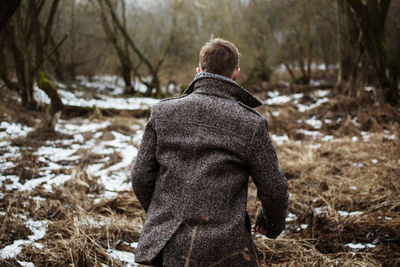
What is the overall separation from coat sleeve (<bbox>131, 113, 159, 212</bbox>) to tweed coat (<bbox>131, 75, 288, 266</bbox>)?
53mm

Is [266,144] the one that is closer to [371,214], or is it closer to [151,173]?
[151,173]

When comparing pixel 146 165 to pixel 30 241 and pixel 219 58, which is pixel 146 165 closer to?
pixel 219 58

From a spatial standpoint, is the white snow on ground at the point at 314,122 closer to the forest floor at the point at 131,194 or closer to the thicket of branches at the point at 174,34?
the forest floor at the point at 131,194

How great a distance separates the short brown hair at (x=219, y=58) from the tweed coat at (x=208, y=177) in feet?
0.21

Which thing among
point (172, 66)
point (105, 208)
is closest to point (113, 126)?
point (105, 208)

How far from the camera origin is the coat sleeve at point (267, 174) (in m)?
1.32

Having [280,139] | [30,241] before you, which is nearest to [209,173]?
[30,241]

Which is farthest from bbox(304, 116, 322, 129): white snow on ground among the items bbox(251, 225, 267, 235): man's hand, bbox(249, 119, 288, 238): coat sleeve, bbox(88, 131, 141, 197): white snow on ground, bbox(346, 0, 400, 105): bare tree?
bbox(249, 119, 288, 238): coat sleeve

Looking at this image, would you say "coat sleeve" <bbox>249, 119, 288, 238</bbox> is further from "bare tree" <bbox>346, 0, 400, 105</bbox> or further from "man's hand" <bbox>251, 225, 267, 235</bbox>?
"bare tree" <bbox>346, 0, 400, 105</bbox>

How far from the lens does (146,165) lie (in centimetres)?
148

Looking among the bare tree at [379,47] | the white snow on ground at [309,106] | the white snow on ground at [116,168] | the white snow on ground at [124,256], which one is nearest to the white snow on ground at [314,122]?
the white snow on ground at [309,106]

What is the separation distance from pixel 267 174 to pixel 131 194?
98.3 inches

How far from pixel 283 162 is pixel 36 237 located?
10.9 feet

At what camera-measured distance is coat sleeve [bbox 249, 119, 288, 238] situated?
1.32 m
